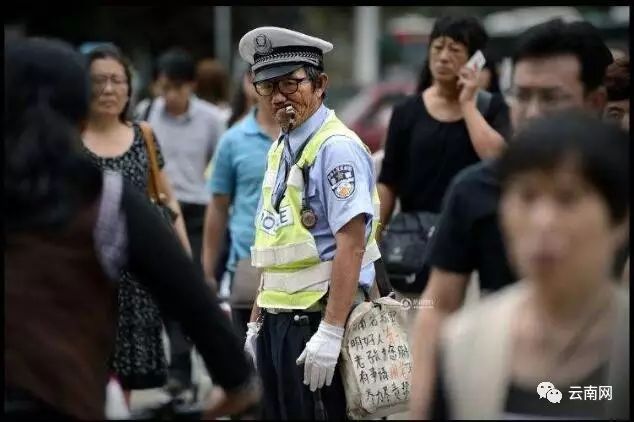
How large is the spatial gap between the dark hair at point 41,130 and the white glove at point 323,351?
5.10 ft

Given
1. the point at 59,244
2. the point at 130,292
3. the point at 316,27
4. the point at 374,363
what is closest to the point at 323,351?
the point at 374,363

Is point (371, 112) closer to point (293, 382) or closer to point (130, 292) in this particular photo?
point (130, 292)

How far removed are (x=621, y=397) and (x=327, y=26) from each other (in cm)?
3068

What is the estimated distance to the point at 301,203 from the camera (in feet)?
14.4

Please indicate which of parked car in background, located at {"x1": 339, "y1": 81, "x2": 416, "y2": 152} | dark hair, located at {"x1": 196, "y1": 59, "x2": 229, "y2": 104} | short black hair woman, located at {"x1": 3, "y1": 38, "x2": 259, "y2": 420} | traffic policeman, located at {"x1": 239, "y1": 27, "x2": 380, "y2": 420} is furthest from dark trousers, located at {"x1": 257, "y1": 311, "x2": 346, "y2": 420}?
parked car in background, located at {"x1": 339, "y1": 81, "x2": 416, "y2": 152}

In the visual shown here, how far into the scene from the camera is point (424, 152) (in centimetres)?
607

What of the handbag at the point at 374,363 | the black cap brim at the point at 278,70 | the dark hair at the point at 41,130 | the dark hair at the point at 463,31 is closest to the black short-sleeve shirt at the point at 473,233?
the dark hair at the point at 41,130

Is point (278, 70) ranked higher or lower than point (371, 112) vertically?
lower

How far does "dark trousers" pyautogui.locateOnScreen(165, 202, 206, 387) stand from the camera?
662cm

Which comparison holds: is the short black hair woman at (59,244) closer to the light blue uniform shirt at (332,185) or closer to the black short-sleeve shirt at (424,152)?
the light blue uniform shirt at (332,185)

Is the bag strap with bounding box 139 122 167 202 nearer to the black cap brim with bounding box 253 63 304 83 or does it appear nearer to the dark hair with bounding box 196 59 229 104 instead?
the black cap brim with bounding box 253 63 304 83

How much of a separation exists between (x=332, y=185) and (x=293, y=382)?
2.26 feet

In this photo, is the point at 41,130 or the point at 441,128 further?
the point at 441,128

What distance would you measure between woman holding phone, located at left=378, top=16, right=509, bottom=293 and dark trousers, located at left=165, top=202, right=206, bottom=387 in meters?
1.00
